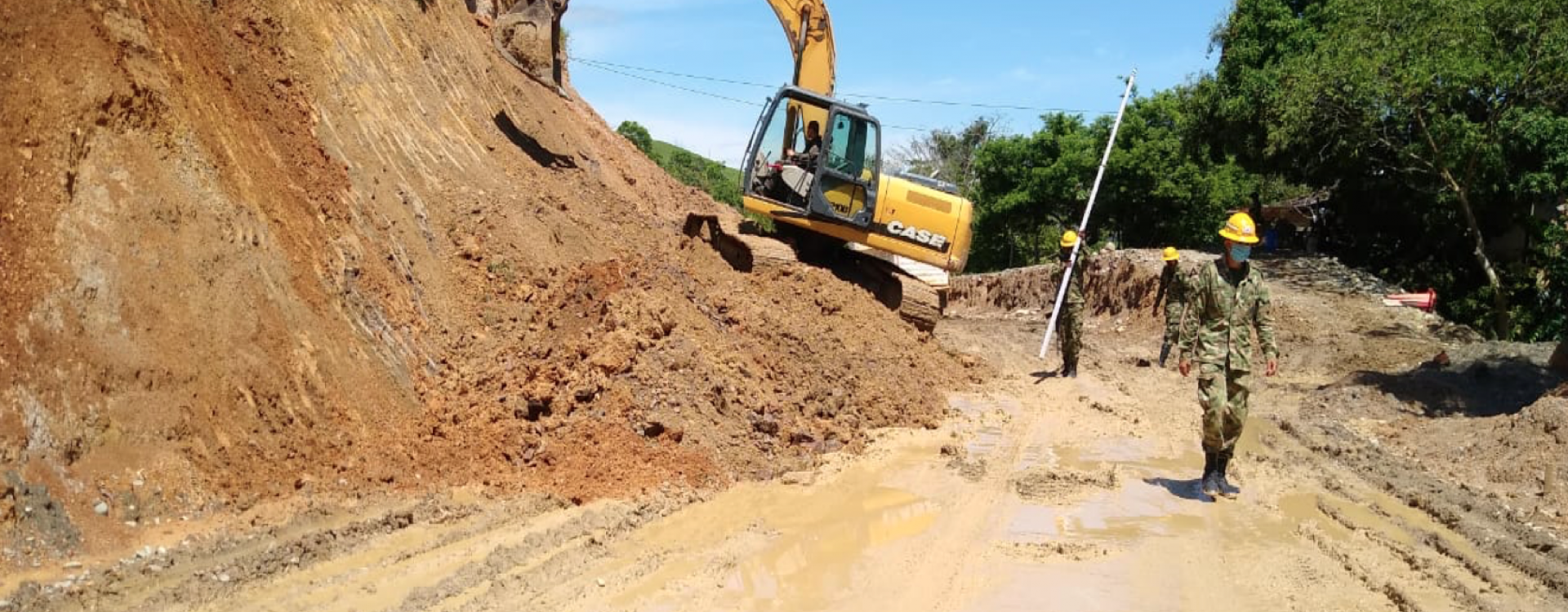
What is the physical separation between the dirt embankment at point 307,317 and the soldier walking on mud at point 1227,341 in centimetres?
278

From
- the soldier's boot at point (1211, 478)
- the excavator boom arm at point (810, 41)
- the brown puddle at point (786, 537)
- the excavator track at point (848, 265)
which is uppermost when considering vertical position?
the excavator boom arm at point (810, 41)

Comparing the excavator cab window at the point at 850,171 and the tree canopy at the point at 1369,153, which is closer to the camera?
the excavator cab window at the point at 850,171

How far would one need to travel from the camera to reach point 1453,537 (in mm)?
7773

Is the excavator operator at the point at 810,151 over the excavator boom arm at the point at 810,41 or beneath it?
beneath

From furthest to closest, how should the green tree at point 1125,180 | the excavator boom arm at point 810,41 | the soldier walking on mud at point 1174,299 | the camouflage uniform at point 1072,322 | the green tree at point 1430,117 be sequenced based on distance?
the green tree at point 1125,180 < the green tree at point 1430,117 < the excavator boom arm at point 810,41 < the soldier walking on mud at point 1174,299 < the camouflage uniform at point 1072,322

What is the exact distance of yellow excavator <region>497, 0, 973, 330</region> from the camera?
1483cm

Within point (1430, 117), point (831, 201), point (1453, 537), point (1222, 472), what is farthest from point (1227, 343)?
point (1430, 117)

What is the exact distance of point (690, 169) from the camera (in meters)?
44.9

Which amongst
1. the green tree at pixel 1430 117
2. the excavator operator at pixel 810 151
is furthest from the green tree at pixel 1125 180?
the excavator operator at pixel 810 151

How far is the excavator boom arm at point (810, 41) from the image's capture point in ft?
53.3

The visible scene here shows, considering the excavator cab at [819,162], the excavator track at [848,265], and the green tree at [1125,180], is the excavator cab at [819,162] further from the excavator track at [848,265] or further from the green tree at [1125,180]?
the green tree at [1125,180]

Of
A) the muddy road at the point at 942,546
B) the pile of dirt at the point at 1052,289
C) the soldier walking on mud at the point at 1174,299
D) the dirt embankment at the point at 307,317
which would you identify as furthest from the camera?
the pile of dirt at the point at 1052,289

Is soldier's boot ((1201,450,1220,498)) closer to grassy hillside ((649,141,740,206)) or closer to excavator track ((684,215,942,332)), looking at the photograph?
excavator track ((684,215,942,332))

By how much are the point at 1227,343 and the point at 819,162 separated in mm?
7029
